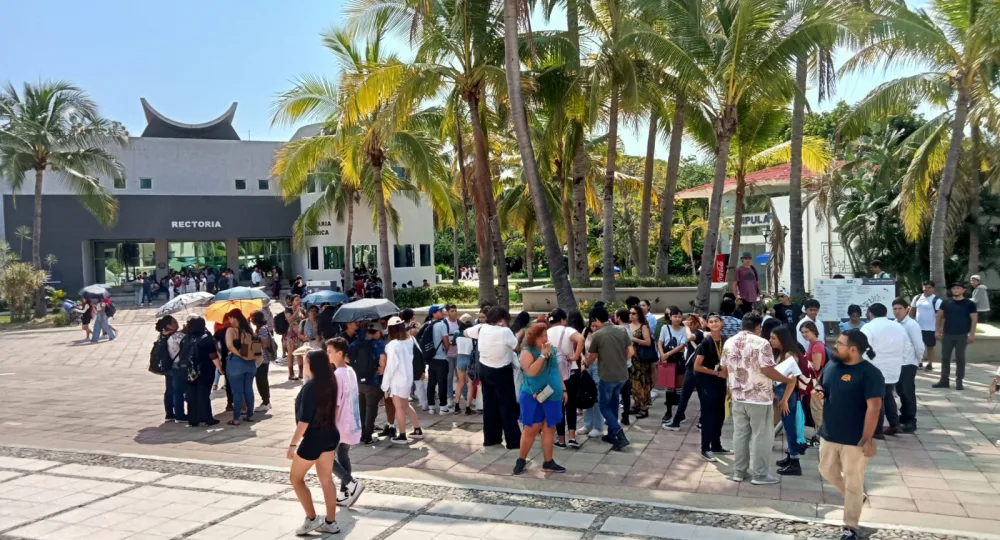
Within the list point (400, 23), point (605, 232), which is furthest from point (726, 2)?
point (400, 23)

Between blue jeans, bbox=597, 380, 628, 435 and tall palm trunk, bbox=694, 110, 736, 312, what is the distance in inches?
229

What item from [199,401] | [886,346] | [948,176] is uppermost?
[948,176]

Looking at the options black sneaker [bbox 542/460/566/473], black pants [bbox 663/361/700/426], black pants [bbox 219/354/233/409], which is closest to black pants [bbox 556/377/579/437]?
black sneaker [bbox 542/460/566/473]

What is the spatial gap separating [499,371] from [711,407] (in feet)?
7.37

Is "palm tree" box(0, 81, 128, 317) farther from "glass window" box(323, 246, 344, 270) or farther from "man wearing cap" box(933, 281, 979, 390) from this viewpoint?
"man wearing cap" box(933, 281, 979, 390)

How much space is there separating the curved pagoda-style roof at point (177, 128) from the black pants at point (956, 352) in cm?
3683

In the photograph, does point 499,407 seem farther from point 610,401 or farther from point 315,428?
point 315,428

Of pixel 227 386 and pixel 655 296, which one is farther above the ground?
pixel 655 296

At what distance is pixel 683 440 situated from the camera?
8391mm

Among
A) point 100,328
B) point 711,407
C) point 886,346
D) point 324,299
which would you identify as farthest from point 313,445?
point 100,328

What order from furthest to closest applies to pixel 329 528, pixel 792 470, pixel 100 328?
1. pixel 100 328
2. pixel 792 470
3. pixel 329 528

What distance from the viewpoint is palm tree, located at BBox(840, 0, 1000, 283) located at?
1280 centimetres

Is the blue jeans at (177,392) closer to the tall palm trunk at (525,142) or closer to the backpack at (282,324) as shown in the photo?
the backpack at (282,324)

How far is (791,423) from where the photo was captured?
705 centimetres
